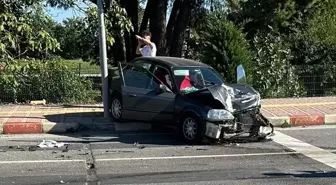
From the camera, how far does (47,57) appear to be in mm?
14031

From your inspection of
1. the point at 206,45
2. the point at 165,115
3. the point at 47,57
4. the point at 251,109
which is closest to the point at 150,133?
the point at 165,115

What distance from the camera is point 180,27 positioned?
1942 cm

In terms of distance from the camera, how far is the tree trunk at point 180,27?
19241mm

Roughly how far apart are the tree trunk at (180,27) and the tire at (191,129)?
9.91m

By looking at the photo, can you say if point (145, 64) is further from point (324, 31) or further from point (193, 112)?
point (324, 31)

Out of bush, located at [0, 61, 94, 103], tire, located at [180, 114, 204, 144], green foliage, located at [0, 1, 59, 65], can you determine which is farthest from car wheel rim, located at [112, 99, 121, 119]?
bush, located at [0, 61, 94, 103]

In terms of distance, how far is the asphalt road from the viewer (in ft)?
23.4

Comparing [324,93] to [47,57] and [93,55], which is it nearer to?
[47,57]

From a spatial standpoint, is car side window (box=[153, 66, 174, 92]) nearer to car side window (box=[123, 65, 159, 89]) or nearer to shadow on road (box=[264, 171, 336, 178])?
car side window (box=[123, 65, 159, 89])

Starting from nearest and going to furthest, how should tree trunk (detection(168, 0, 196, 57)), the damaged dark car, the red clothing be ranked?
the damaged dark car, the red clothing, tree trunk (detection(168, 0, 196, 57))

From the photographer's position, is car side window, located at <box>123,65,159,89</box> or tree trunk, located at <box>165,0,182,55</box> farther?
tree trunk, located at <box>165,0,182,55</box>

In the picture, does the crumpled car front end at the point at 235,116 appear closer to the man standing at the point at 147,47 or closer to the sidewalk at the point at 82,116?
the sidewalk at the point at 82,116

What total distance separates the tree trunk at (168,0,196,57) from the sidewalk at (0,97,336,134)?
605 centimetres

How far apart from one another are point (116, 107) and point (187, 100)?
2040mm
